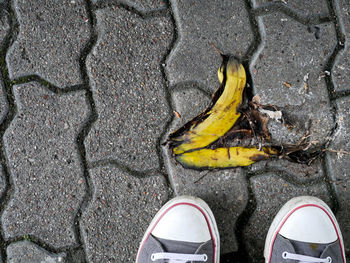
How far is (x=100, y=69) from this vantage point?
207 centimetres

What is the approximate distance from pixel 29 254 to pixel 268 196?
1329mm

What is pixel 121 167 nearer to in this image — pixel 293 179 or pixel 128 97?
pixel 128 97

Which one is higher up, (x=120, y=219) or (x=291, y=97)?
(x=291, y=97)

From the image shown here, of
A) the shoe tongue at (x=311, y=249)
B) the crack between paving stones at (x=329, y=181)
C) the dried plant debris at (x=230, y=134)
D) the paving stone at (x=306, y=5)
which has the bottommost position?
the shoe tongue at (x=311, y=249)

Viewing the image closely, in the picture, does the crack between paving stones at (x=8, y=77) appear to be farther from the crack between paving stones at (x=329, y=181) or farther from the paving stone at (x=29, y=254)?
the crack between paving stones at (x=329, y=181)

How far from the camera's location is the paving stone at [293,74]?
81.0 inches

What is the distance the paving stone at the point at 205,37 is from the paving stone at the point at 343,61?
49 cm

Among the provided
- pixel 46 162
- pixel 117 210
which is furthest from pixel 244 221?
pixel 46 162

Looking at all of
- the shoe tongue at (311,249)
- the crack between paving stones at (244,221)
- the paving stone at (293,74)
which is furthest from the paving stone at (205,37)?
the shoe tongue at (311,249)

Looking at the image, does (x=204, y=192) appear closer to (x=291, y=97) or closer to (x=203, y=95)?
(x=203, y=95)

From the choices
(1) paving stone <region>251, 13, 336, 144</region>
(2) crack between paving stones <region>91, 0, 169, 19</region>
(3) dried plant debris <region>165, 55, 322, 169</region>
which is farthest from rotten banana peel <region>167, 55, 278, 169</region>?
(2) crack between paving stones <region>91, 0, 169, 19</region>

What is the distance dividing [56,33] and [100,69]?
0.31 meters

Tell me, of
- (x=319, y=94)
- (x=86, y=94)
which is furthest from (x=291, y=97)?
(x=86, y=94)

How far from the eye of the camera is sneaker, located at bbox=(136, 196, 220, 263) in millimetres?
2029
